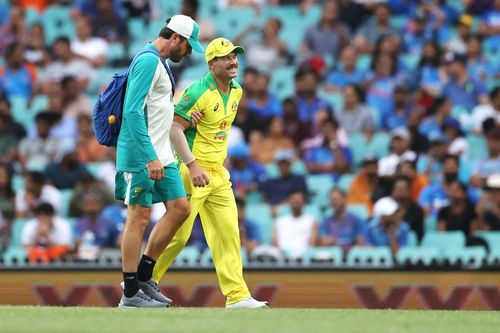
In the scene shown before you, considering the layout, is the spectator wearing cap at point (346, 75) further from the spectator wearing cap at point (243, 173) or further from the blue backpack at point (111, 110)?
the blue backpack at point (111, 110)

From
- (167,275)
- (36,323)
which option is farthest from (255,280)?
(36,323)

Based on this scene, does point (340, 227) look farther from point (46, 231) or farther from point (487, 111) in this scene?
point (487, 111)

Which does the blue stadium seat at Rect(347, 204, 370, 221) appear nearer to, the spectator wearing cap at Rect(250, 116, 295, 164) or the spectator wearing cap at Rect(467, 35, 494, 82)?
the spectator wearing cap at Rect(250, 116, 295, 164)

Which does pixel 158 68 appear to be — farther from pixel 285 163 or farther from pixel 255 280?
pixel 285 163

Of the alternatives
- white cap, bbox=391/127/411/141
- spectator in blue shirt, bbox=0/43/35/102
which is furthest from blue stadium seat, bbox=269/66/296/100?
spectator in blue shirt, bbox=0/43/35/102

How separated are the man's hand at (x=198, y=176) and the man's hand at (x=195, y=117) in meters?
0.39

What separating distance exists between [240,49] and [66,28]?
1009 cm

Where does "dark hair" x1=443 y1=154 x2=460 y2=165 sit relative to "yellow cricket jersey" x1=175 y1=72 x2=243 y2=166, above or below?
below

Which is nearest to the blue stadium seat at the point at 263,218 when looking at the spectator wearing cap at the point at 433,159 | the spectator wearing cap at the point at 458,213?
the spectator wearing cap at the point at 458,213

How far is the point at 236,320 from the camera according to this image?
27.5 feet

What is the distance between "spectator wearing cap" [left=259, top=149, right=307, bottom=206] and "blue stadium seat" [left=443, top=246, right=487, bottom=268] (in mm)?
2506

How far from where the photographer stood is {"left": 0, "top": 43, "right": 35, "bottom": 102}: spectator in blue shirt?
18.4m

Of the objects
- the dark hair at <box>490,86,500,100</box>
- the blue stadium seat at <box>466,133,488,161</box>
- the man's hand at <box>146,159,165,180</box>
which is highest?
the man's hand at <box>146,159,165,180</box>

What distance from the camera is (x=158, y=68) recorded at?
9.32 m
